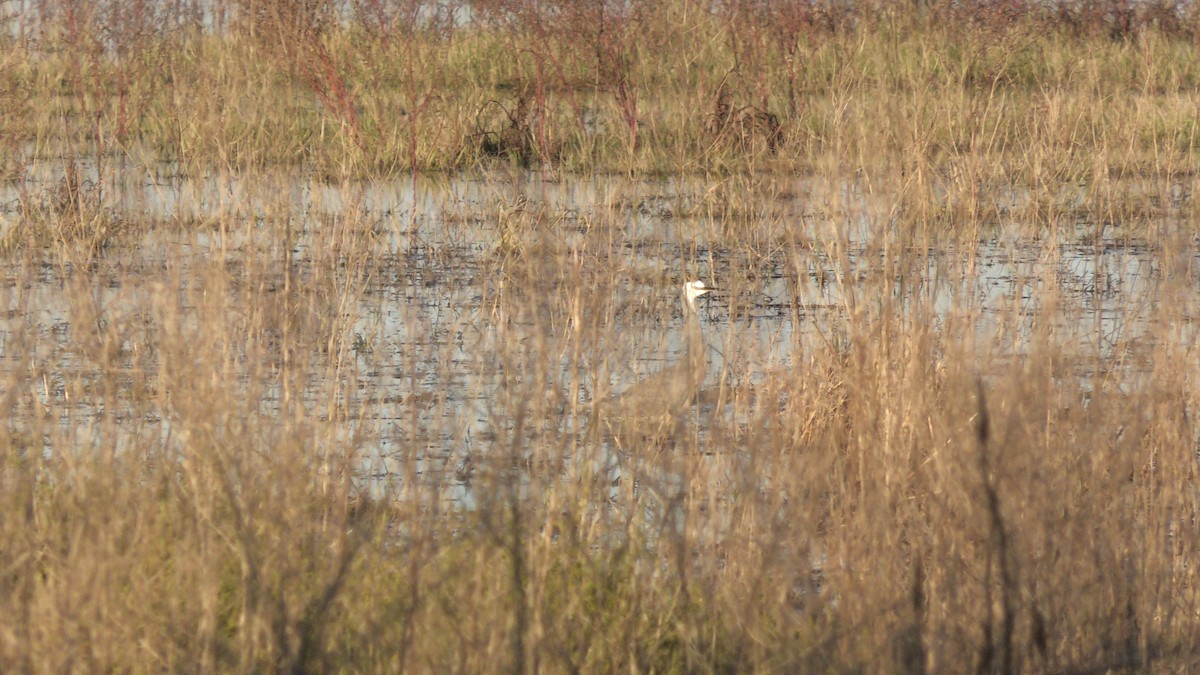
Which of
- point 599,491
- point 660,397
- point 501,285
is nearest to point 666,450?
point 599,491

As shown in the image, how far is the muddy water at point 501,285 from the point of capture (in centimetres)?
359

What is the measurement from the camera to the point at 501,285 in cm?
472

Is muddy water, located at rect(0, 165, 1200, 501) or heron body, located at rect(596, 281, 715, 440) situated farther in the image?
muddy water, located at rect(0, 165, 1200, 501)

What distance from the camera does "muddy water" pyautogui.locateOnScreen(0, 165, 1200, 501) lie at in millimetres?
3590

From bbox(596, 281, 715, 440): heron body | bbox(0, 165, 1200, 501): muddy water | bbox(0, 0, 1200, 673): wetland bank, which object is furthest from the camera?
bbox(0, 165, 1200, 501): muddy water

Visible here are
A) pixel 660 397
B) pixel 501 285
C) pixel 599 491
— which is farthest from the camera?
pixel 501 285

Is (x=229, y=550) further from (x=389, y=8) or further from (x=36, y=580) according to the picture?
(x=389, y=8)

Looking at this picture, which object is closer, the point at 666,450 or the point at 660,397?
the point at 666,450

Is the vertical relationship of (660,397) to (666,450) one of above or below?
below

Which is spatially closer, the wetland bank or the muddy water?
the wetland bank

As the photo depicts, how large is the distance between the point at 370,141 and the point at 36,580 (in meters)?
6.28

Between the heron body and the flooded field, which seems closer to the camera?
the flooded field

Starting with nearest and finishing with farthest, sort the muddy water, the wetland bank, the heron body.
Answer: the wetland bank < the heron body < the muddy water

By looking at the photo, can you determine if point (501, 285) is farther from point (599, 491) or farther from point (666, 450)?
point (666, 450)
